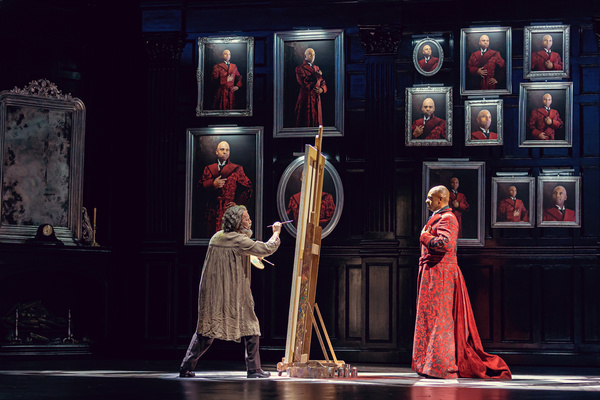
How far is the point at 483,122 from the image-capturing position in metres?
10.9

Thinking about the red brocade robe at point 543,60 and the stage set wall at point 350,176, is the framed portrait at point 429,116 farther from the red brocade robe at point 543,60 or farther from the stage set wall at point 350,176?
the red brocade robe at point 543,60

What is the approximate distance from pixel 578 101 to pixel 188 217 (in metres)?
4.69

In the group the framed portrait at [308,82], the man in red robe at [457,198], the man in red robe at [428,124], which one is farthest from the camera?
the framed portrait at [308,82]

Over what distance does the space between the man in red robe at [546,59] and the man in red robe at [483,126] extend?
74cm

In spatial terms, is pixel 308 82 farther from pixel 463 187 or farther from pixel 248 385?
pixel 248 385

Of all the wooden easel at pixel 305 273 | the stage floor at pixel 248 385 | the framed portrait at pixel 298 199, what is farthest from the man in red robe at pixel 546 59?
the wooden easel at pixel 305 273

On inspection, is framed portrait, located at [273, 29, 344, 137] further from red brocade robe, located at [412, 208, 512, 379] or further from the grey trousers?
the grey trousers

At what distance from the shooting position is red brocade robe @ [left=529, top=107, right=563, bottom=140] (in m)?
10.8

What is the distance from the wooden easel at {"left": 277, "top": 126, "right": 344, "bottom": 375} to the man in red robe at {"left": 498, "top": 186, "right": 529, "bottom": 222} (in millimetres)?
3417

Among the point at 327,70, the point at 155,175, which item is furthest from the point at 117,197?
the point at 327,70

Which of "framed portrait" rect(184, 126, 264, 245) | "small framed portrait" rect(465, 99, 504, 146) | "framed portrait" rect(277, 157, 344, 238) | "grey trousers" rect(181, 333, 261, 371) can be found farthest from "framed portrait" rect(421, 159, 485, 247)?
"grey trousers" rect(181, 333, 261, 371)

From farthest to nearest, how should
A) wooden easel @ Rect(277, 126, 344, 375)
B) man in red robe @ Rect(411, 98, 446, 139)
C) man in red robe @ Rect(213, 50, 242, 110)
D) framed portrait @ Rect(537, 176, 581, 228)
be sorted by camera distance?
man in red robe @ Rect(213, 50, 242, 110) < man in red robe @ Rect(411, 98, 446, 139) < framed portrait @ Rect(537, 176, 581, 228) < wooden easel @ Rect(277, 126, 344, 375)

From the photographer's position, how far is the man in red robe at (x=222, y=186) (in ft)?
37.0

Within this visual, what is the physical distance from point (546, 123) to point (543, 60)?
28.4 inches
